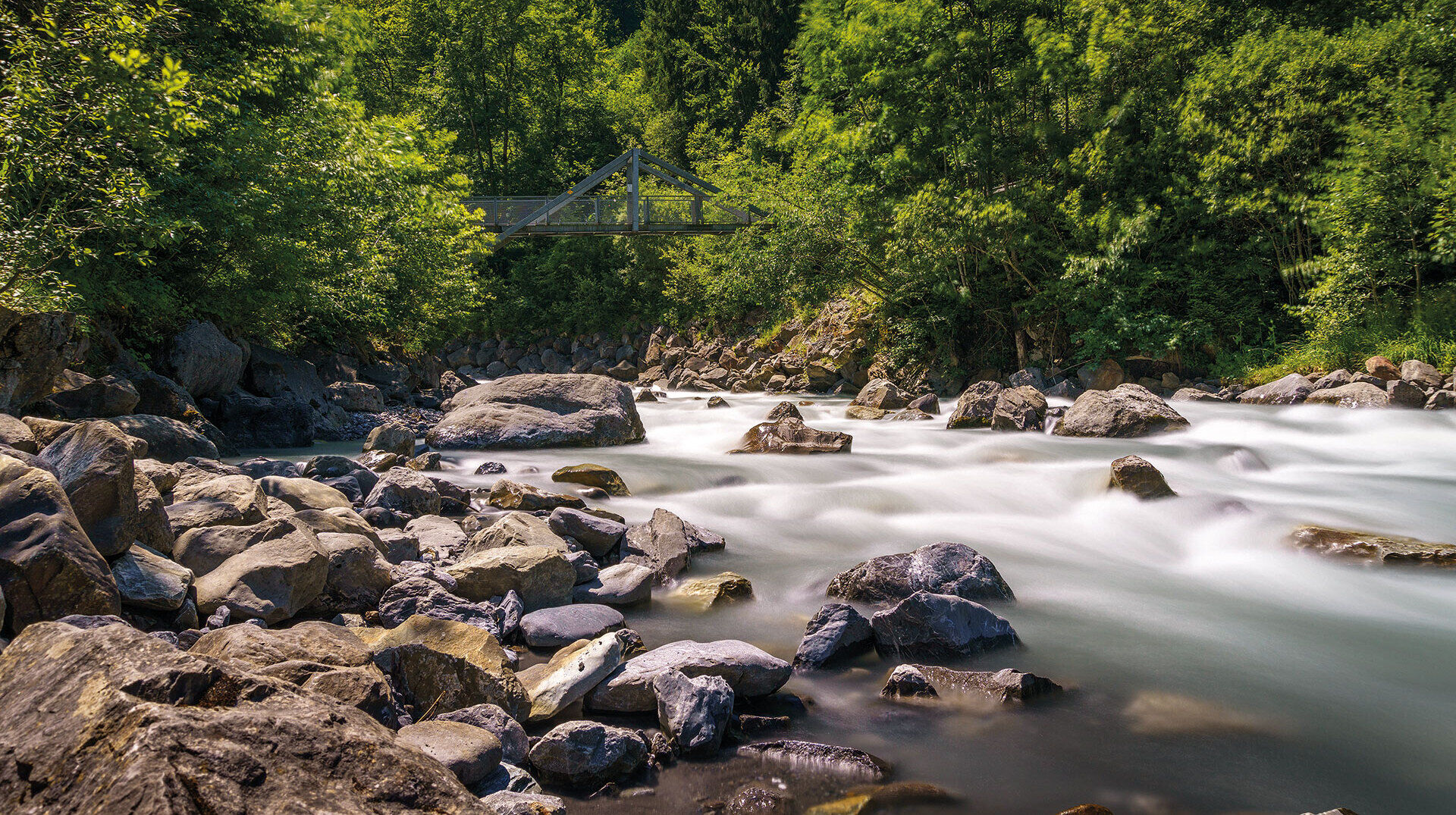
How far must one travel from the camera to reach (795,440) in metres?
10.8

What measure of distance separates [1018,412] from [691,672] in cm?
1013

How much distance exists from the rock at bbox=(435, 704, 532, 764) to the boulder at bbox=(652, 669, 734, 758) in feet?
1.87

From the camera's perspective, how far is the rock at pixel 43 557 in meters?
3.15

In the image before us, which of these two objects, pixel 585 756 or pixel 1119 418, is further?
pixel 1119 418

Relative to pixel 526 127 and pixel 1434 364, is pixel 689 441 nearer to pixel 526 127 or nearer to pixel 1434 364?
pixel 1434 364

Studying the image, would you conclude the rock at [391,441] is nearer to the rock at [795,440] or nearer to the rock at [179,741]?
the rock at [795,440]

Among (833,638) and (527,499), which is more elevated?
(833,638)

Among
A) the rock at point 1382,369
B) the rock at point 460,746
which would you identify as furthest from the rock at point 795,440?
the rock at point 1382,369

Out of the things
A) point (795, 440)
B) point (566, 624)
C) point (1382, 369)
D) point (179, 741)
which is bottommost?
Result: point (795, 440)

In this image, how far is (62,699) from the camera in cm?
176

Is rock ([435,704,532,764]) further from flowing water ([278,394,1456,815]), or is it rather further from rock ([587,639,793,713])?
flowing water ([278,394,1456,815])

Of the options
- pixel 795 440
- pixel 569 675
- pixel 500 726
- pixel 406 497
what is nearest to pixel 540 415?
pixel 795 440

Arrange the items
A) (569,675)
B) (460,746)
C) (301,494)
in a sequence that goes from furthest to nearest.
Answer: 1. (301,494)
2. (569,675)
3. (460,746)

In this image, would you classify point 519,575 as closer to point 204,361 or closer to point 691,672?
point 691,672
